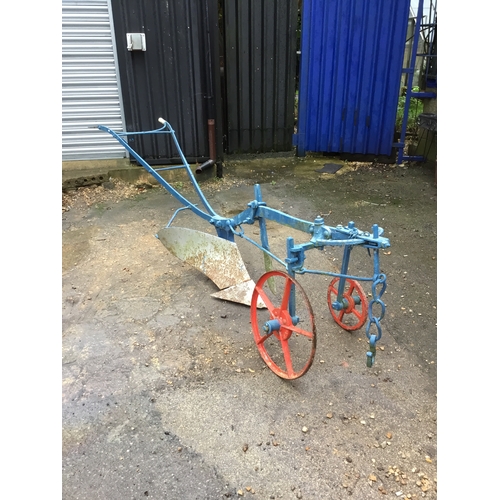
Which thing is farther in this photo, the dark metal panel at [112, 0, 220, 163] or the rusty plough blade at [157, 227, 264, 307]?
the dark metal panel at [112, 0, 220, 163]

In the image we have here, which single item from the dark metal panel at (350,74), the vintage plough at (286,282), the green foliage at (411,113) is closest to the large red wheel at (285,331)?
the vintage plough at (286,282)

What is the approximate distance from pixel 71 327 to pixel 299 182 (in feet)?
12.7

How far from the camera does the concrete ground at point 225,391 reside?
193cm

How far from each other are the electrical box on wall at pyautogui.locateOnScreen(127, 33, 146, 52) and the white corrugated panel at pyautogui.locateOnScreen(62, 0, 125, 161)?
0.89ft

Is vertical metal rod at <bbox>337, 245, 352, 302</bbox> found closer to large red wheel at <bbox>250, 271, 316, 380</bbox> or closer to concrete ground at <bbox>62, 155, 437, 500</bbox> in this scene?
large red wheel at <bbox>250, 271, 316, 380</bbox>

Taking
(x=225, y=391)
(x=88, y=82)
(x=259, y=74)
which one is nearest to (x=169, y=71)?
(x=88, y=82)

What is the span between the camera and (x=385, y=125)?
6602 mm

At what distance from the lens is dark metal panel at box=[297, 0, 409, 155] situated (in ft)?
20.0

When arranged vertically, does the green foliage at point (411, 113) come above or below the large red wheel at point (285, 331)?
above

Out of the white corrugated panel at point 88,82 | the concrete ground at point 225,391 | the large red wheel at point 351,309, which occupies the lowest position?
the concrete ground at point 225,391

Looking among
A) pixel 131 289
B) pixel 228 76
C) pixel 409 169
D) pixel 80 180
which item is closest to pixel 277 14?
pixel 228 76

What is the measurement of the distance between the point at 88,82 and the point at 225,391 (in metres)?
4.68

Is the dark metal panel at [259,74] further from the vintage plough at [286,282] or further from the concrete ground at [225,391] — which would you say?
the vintage plough at [286,282]

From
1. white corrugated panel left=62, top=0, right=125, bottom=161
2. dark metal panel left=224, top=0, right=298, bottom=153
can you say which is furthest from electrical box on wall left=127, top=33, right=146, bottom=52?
dark metal panel left=224, top=0, right=298, bottom=153
